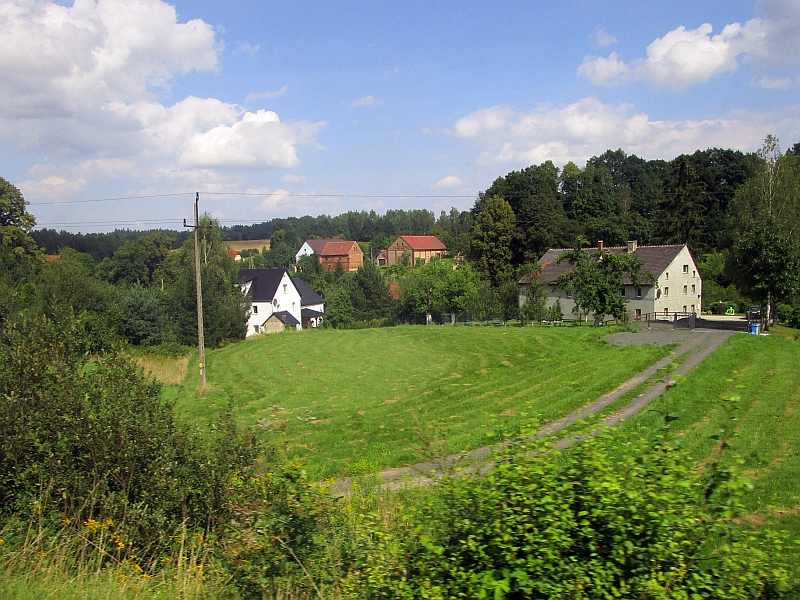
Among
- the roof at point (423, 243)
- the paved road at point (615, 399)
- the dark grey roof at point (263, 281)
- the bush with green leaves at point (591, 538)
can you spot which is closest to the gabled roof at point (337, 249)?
the roof at point (423, 243)

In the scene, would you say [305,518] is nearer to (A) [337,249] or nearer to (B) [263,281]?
(B) [263,281]

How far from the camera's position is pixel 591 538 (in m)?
3.40

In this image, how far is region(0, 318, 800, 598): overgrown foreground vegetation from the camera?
3352 millimetres

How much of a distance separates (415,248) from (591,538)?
10488 cm

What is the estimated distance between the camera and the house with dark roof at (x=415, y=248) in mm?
107188

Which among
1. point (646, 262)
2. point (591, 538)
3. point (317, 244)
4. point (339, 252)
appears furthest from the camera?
point (317, 244)

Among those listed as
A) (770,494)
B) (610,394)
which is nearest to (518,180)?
(610,394)

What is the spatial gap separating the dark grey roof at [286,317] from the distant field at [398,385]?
17133 mm

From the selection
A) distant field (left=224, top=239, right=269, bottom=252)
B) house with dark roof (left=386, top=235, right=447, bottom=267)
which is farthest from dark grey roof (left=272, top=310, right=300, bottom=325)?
distant field (left=224, top=239, right=269, bottom=252)

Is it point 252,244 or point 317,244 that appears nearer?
point 317,244

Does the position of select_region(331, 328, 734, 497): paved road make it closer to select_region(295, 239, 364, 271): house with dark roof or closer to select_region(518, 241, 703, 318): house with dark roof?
select_region(518, 241, 703, 318): house with dark roof

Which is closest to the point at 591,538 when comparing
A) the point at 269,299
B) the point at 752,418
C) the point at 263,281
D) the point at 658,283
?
the point at 752,418

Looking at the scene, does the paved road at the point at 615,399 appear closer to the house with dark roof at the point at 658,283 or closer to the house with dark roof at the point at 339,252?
the house with dark roof at the point at 658,283

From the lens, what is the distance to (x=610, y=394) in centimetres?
1648
